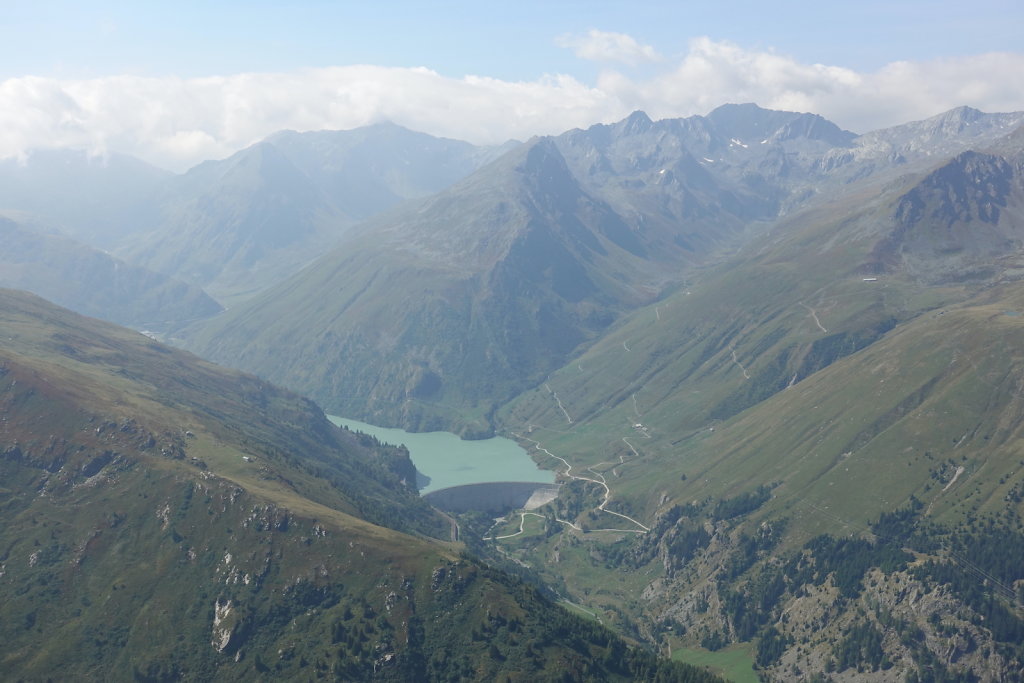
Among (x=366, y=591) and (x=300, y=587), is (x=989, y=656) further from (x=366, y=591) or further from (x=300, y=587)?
(x=300, y=587)

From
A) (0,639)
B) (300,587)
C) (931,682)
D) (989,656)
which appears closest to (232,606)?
(300,587)

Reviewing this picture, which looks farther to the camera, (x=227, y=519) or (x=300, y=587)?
(x=227, y=519)

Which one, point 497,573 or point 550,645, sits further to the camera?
point 497,573

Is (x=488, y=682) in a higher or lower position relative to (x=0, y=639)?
higher

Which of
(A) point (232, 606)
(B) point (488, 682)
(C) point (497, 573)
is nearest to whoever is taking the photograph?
(B) point (488, 682)

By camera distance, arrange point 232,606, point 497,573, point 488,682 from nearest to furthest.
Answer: point 488,682 < point 232,606 < point 497,573

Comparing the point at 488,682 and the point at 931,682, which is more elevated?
the point at 488,682

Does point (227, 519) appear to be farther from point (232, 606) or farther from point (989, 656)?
point (989, 656)

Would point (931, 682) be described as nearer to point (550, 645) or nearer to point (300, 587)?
point (550, 645)

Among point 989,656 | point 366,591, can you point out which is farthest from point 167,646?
point 989,656
